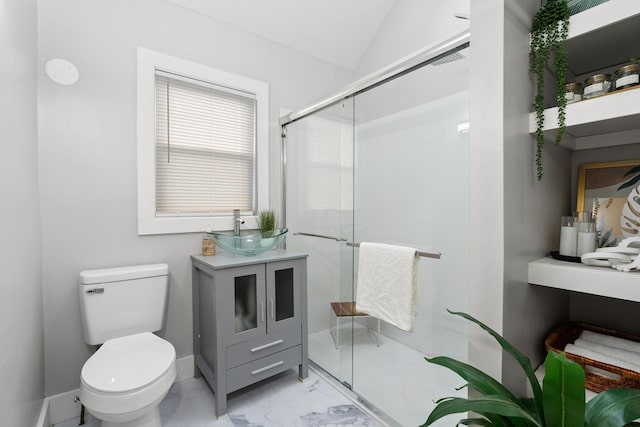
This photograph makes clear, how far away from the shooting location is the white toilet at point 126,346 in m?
1.28

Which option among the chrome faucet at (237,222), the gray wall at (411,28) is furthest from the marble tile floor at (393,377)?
the gray wall at (411,28)

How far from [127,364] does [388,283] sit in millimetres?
1326

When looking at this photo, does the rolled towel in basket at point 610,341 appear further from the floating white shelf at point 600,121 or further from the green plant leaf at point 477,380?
the floating white shelf at point 600,121

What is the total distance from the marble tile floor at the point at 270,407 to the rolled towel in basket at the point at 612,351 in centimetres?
106

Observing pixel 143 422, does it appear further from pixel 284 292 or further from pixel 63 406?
pixel 284 292

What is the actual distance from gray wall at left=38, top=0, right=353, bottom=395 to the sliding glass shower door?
2.77 feet

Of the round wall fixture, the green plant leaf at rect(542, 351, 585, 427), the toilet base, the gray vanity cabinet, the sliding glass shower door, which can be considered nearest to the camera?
the green plant leaf at rect(542, 351, 585, 427)

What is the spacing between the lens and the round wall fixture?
164cm

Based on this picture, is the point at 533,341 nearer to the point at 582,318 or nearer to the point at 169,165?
the point at 582,318

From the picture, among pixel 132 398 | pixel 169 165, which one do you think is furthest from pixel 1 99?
pixel 132 398

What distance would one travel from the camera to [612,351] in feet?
3.49

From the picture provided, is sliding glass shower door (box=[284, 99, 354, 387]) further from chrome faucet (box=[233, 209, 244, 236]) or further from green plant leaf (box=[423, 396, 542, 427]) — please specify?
green plant leaf (box=[423, 396, 542, 427])

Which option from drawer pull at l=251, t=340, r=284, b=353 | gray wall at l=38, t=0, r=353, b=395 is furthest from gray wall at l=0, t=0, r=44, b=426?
drawer pull at l=251, t=340, r=284, b=353

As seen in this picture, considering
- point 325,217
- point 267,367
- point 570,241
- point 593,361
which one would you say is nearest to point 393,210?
point 325,217
